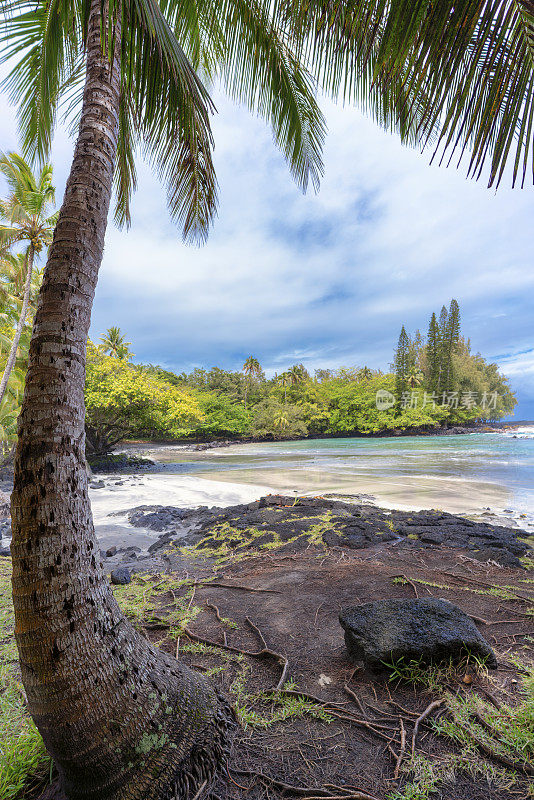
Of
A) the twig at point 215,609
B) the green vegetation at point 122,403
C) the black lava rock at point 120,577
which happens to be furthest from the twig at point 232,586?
the green vegetation at point 122,403

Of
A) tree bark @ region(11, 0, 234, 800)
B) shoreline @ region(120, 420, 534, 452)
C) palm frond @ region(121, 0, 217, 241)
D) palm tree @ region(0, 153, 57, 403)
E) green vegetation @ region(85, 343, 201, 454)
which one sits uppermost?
palm tree @ region(0, 153, 57, 403)

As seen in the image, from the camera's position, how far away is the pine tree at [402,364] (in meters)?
52.8

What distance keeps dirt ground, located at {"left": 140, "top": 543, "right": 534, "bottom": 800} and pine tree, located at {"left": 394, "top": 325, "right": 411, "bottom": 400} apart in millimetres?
51684

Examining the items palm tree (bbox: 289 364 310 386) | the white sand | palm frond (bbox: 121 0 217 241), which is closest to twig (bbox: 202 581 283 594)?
the white sand

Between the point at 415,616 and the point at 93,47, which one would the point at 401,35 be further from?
the point at 415,616

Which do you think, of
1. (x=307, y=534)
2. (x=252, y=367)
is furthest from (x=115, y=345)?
(x=307, y=534)

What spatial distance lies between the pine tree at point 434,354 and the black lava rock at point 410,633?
184 feet

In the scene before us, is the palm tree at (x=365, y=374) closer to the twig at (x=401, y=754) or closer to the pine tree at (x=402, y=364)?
the pine tree at (x=402, y=364)

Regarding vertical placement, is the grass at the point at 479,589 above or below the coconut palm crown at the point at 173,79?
below

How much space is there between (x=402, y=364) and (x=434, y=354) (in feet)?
15.7

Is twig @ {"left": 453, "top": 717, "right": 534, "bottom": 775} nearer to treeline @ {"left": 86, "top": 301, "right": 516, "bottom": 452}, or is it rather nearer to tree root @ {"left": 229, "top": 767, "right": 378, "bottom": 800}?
tree root @ {"left": 229, "top": 767, "right": 378, "bottom": 800}

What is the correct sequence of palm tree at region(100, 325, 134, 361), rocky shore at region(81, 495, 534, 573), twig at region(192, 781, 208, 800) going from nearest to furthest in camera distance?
twig at region(192, 781, 208, 800) < rocky shore at region(81, 495, 534, 573) < palm tree at region(100, 325, 134, 361)

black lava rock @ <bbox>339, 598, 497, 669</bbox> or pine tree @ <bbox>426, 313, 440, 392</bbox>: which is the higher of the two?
pine tree @ <bbox>426, 313, 440, 392</bbox>

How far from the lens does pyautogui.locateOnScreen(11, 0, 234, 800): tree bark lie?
130 cm
